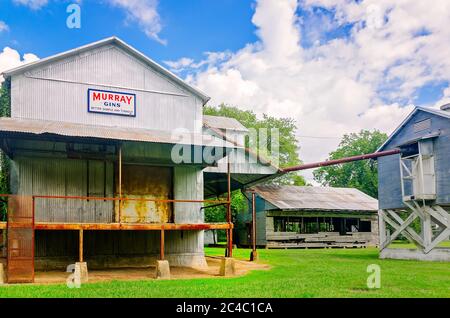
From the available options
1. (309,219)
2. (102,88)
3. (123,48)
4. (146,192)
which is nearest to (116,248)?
(146,192)

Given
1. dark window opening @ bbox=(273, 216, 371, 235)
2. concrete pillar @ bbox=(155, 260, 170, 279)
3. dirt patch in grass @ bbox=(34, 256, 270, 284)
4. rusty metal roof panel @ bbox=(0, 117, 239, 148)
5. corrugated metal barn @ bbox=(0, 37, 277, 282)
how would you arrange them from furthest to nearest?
dark window opening @ bbox=(273, 216, 371, 235), corrugated metal barn @ bbox=(0, 37, 277, 282), rusty metal roof panel @ bbox=(0, 117, 239, 148), concrete pillar @ bbox=(155, 260, 170, 279), dirt patch in grass @ bbox=(34, 256, 270, 284)

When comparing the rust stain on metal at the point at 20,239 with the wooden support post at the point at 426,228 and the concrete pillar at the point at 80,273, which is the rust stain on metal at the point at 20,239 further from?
the wooden support post at the point at 426,228

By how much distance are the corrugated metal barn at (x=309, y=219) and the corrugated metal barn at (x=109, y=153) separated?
1737 cm

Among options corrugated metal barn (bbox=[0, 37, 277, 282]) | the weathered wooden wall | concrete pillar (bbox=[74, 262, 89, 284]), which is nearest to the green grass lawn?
concrete pillar (bbox=[74, 262, 89, 284])

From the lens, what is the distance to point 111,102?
19.4m

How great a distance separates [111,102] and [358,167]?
5423cm

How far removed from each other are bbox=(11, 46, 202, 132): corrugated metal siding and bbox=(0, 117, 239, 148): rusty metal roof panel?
60 centimetres

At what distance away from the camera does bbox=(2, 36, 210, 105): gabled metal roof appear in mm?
18203

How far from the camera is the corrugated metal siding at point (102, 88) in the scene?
60.2ft

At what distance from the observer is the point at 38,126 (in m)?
16.6

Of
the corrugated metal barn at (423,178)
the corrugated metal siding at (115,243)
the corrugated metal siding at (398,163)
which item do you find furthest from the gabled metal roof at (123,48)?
the corrugated metal siding at (398,163)

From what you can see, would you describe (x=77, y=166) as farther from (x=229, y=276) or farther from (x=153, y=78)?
(x=229, y=276)

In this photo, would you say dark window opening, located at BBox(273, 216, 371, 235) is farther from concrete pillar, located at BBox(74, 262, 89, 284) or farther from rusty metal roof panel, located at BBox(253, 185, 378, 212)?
concrete pillar, located at BBox(74, 262, 89, 284)

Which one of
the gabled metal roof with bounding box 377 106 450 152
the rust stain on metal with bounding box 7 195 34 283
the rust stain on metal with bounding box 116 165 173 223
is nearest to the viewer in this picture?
the rust stain on metal with bounding box 7 195 34 283
